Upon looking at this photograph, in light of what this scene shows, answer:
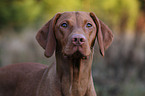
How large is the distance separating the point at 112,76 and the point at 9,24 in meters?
4.99

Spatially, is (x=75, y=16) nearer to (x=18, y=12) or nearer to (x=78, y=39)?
(x=78, y=39)

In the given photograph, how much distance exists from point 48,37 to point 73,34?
0.52 meters

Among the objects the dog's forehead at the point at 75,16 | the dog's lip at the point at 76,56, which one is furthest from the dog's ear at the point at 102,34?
the dog's lip at the point at 76,56

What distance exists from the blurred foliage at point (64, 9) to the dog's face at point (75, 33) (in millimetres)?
7048

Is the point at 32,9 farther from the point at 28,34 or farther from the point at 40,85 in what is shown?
the point at 40,85

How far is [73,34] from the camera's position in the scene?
11.6ft

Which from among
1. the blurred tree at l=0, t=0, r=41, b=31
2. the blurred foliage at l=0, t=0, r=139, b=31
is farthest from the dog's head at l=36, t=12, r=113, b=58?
the blurred tree at l=0, t=0, r=41, b=31

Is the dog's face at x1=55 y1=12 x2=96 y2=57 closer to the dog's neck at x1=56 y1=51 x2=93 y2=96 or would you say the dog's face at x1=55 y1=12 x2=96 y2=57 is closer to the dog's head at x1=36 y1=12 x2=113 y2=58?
the dog's head at x1=36 y1=12 x2=113 y2=58

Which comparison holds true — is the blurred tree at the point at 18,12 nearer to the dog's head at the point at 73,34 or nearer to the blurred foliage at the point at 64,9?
the blurred foliage at the point at 64,9

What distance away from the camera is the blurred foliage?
10992 mm

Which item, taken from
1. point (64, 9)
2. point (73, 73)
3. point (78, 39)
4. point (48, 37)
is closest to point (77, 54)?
point (78, 39)

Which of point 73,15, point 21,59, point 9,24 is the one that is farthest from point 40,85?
point 21,59

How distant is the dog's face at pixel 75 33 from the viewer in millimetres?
3506

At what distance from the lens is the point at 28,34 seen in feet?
46.5
